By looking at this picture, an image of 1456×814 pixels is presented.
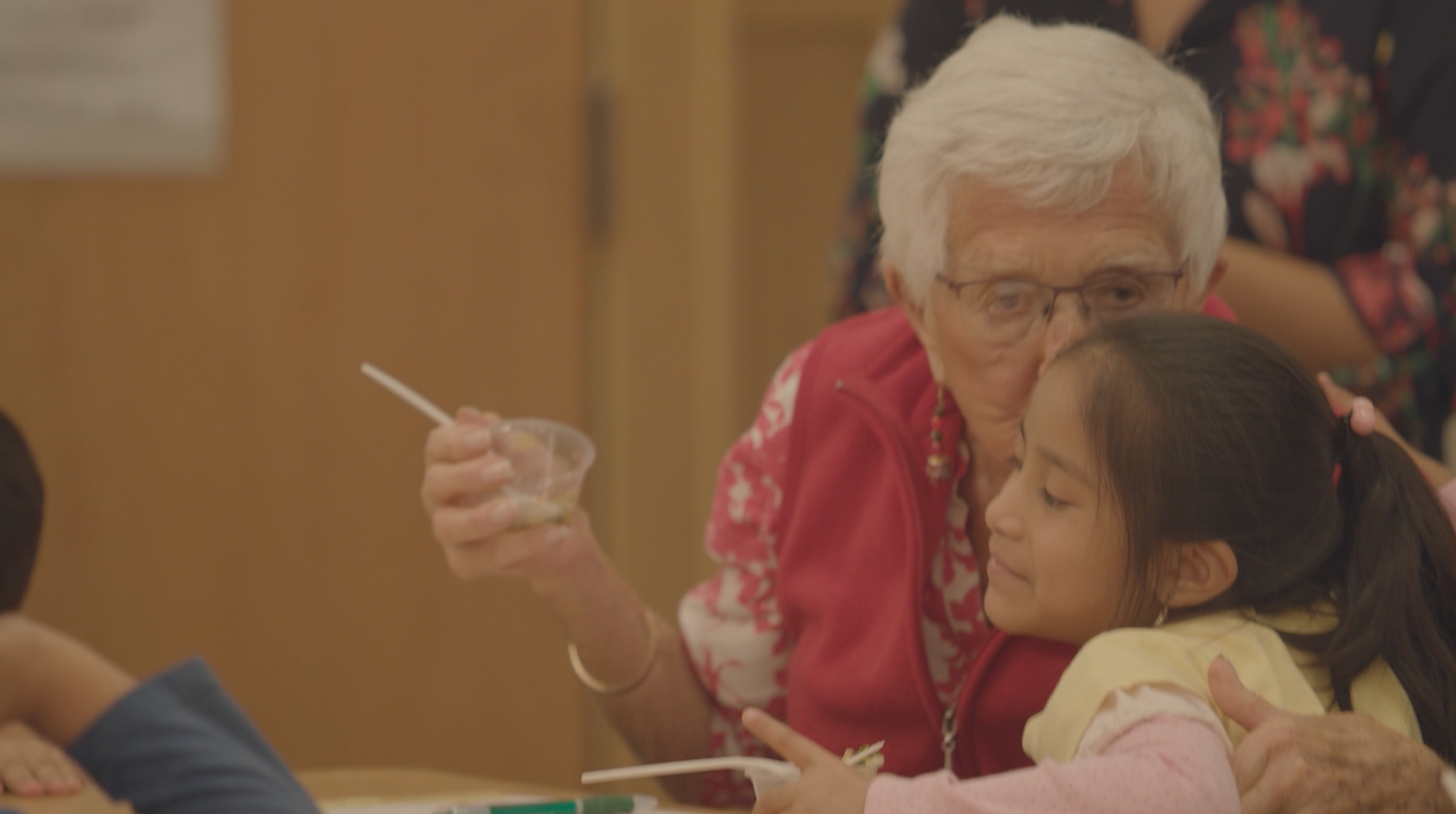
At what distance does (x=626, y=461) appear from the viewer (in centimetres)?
298

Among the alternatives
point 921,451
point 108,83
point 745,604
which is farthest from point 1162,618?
point 108,83

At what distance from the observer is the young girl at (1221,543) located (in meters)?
1.20

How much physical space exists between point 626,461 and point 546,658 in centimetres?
39

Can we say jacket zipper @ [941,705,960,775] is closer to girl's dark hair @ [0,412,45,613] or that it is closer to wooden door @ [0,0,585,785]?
girl's dark hair @ [0,412,45,613]

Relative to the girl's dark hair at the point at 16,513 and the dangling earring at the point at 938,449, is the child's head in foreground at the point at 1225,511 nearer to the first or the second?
the dangling earring at the point at 938,449

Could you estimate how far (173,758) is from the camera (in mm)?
966

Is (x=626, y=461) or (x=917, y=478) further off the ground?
(x=917, y=478)

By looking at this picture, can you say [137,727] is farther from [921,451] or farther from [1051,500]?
[921,451]

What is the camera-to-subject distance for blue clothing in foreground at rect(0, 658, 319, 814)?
37.8 inches

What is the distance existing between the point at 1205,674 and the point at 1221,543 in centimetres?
12

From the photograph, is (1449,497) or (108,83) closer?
(1449,497)

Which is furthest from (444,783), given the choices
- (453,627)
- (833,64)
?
(833,64)

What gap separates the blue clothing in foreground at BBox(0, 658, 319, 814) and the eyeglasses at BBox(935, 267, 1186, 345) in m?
0.79

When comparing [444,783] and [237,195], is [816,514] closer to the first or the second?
[444,783]
